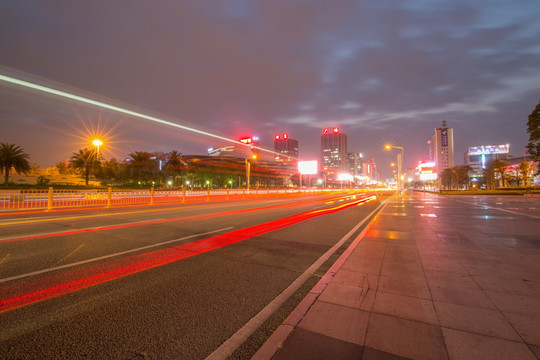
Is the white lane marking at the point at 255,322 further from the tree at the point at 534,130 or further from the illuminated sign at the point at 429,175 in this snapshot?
the illuminated sign at the point at 429,175

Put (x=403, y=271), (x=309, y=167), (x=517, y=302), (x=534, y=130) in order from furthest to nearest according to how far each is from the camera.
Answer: (x=309, y=167), (x=534, y=130), (x=403, y=271), (x=517, y=302)

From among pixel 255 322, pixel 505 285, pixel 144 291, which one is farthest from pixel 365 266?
pixel 144 291

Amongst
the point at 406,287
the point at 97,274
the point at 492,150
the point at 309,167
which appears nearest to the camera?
the point at 406,287

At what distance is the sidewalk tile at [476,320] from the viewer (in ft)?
8.84

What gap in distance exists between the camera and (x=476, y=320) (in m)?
2.95

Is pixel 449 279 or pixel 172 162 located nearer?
pixel 449 279

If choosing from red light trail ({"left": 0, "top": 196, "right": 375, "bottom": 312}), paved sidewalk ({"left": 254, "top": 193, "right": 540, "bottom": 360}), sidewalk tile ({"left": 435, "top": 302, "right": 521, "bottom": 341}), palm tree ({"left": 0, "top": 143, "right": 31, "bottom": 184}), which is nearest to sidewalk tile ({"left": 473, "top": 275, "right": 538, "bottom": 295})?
paved sidewalk ({"left": 254, "top": 193, "right": 540, "bottom": 360})

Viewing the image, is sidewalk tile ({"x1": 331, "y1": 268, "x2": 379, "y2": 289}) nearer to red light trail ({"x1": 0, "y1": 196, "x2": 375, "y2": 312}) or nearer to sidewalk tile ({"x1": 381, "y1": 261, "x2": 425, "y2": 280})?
sidewalk tile ({"x1": 381, "y1": 261, "x2": 425, "y2": 280})

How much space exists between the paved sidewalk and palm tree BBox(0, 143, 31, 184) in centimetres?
5573

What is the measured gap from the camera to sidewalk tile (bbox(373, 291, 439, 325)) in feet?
10.0

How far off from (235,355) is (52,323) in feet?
7.61

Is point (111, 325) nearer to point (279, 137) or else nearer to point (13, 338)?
point (13, 338)

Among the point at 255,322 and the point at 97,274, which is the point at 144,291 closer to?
the point at 97,274

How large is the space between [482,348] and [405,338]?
687 mm
